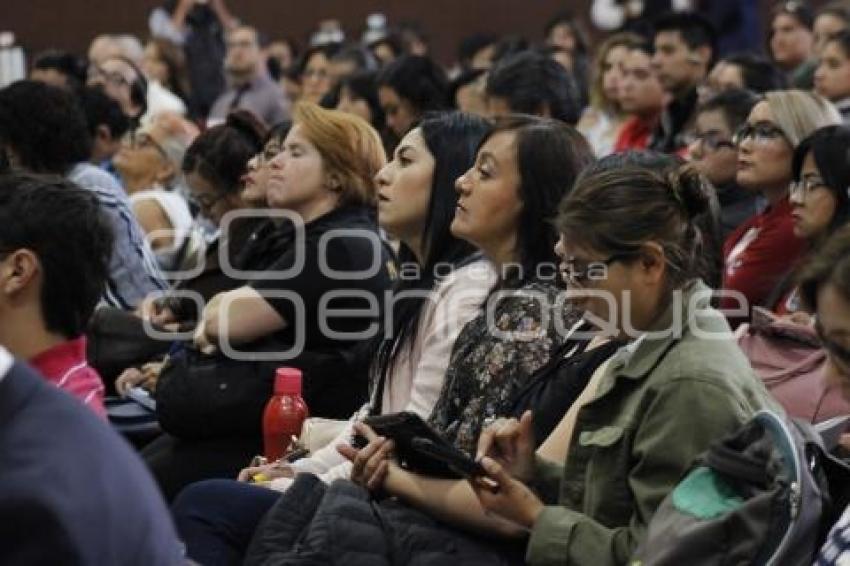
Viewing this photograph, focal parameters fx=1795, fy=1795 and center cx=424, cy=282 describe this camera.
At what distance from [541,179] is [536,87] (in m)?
2.36

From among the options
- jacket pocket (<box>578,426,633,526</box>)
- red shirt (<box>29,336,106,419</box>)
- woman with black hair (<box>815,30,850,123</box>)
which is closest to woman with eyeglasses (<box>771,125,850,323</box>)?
jacket pocket (<box>578,426,633,526</box>)

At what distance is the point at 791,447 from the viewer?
8.11ft

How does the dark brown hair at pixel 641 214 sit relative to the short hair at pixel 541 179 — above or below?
above

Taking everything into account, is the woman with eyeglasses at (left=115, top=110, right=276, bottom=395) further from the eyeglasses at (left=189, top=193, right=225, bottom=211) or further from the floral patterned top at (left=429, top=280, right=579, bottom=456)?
the floral patterned top at (left=429, top=280, right=579, bottom=456)

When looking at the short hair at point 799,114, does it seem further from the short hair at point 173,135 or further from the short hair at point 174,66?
the short hair at point 174,66

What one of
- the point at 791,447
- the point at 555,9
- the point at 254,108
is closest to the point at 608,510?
the point at 791,447

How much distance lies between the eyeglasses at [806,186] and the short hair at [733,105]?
1100 millimetres

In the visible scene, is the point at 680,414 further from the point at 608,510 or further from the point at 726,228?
the point at 726,228

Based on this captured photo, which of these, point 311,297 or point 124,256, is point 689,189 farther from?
point 124,256

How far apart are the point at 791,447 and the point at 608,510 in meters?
0.38

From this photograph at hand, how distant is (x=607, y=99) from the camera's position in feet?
24.4

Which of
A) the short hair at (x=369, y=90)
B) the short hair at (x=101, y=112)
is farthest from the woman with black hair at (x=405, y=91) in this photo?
the short hair at (x=101, y=112)

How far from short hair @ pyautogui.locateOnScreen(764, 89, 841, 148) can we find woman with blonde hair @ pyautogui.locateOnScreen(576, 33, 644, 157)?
91.3 inches

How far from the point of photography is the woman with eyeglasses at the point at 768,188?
14.7ft
